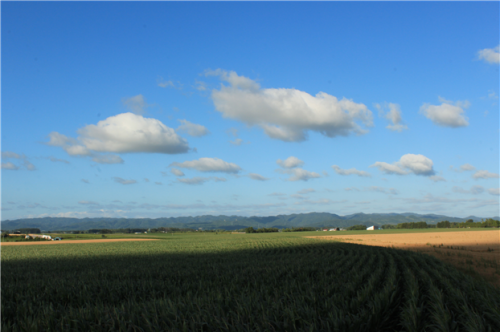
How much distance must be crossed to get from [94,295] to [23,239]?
129 m

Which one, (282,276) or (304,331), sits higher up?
(304,331)

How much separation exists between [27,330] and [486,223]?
229 m

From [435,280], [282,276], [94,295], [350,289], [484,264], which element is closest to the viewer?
[350,289]

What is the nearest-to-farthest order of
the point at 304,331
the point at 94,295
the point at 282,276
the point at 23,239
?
1. the point at 304,331
2. the point at 94,295
3. the point at 282,276
4. the point at 23,239

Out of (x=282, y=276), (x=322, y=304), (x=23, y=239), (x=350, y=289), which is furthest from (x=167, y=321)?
(x=23, y=239)

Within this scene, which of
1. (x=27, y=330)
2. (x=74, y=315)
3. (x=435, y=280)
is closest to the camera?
→ (x=27, y=330)

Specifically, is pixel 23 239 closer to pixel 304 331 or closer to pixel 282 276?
pixel 282 276

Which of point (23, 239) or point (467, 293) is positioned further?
point (23, 239)

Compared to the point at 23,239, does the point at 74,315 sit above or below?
above

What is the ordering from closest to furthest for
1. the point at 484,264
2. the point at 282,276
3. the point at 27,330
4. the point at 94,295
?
the point at 27,330 < the point at 94,295 < the point at 282,276 < the point at 484,264

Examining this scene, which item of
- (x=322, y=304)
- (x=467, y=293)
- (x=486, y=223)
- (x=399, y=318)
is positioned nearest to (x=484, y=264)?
(x=467, y=293)

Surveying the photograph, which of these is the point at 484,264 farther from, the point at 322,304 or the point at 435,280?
the point at 322,304

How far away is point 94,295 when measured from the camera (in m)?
12.4

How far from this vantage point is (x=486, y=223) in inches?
7032
